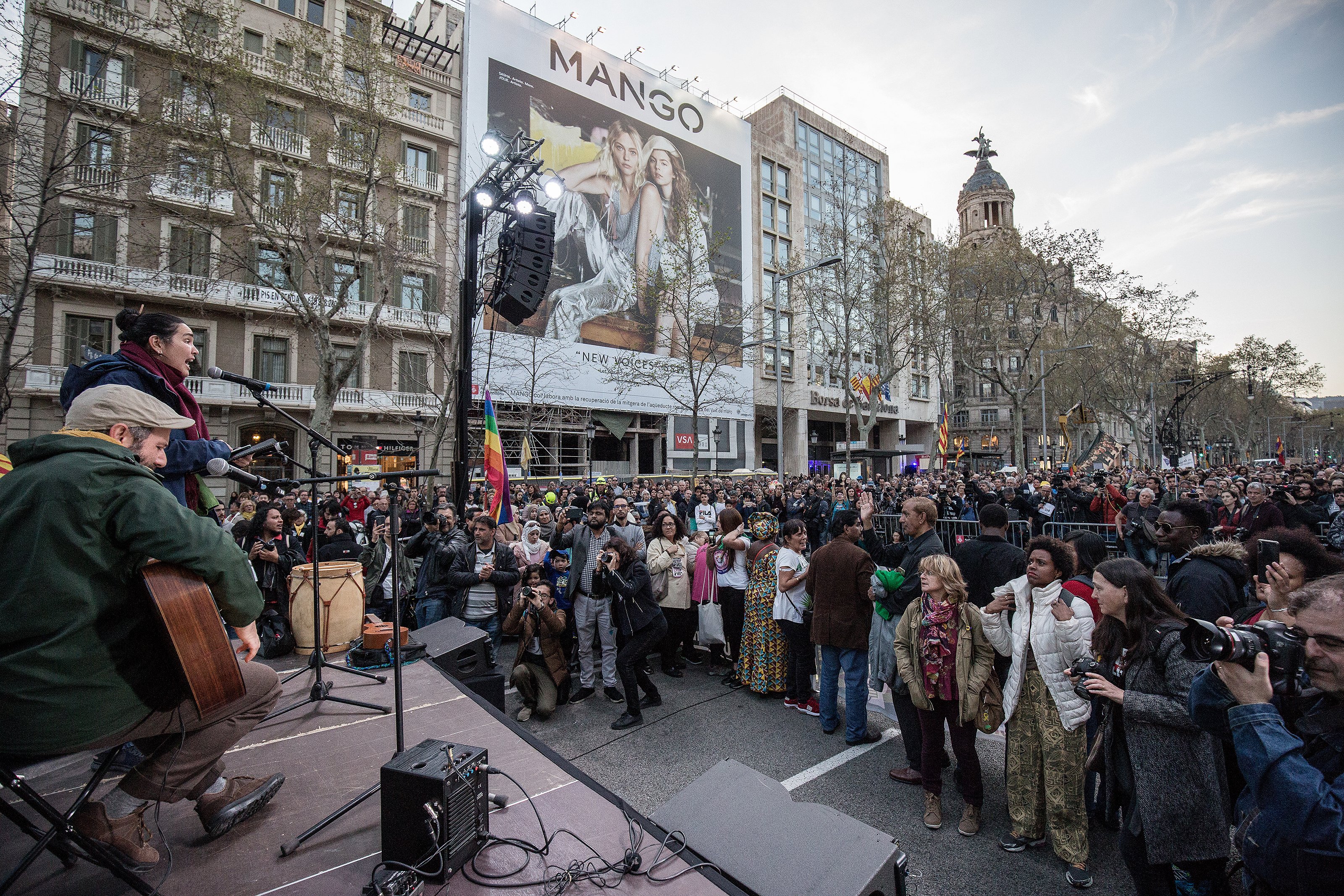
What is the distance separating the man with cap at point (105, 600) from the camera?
5.61 ft

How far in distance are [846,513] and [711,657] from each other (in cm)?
304

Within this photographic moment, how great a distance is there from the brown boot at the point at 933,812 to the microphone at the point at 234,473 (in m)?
4.41

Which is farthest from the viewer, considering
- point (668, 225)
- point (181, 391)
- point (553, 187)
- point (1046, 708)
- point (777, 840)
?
point (668, 225)

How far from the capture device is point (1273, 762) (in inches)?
63.4

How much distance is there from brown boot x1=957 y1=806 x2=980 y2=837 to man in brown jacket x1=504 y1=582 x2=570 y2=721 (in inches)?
147

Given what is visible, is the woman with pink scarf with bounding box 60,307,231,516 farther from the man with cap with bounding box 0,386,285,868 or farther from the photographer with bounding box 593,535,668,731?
the photographer with bounding box 593,535,668,731

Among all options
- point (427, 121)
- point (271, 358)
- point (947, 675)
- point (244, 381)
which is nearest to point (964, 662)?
Answer: point (947, 675)

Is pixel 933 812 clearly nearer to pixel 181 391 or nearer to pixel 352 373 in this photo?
pixel 181 391

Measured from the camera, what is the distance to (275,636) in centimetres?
582

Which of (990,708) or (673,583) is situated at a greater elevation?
(673,583)

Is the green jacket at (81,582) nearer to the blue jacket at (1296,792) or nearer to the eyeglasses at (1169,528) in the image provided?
the blue jacket at (1296,792)

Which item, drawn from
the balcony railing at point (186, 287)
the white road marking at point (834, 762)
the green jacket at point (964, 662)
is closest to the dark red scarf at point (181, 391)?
the white road marking at point (834, 762)

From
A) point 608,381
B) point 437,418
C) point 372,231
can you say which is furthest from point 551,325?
point 372,231

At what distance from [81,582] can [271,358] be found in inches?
1048
